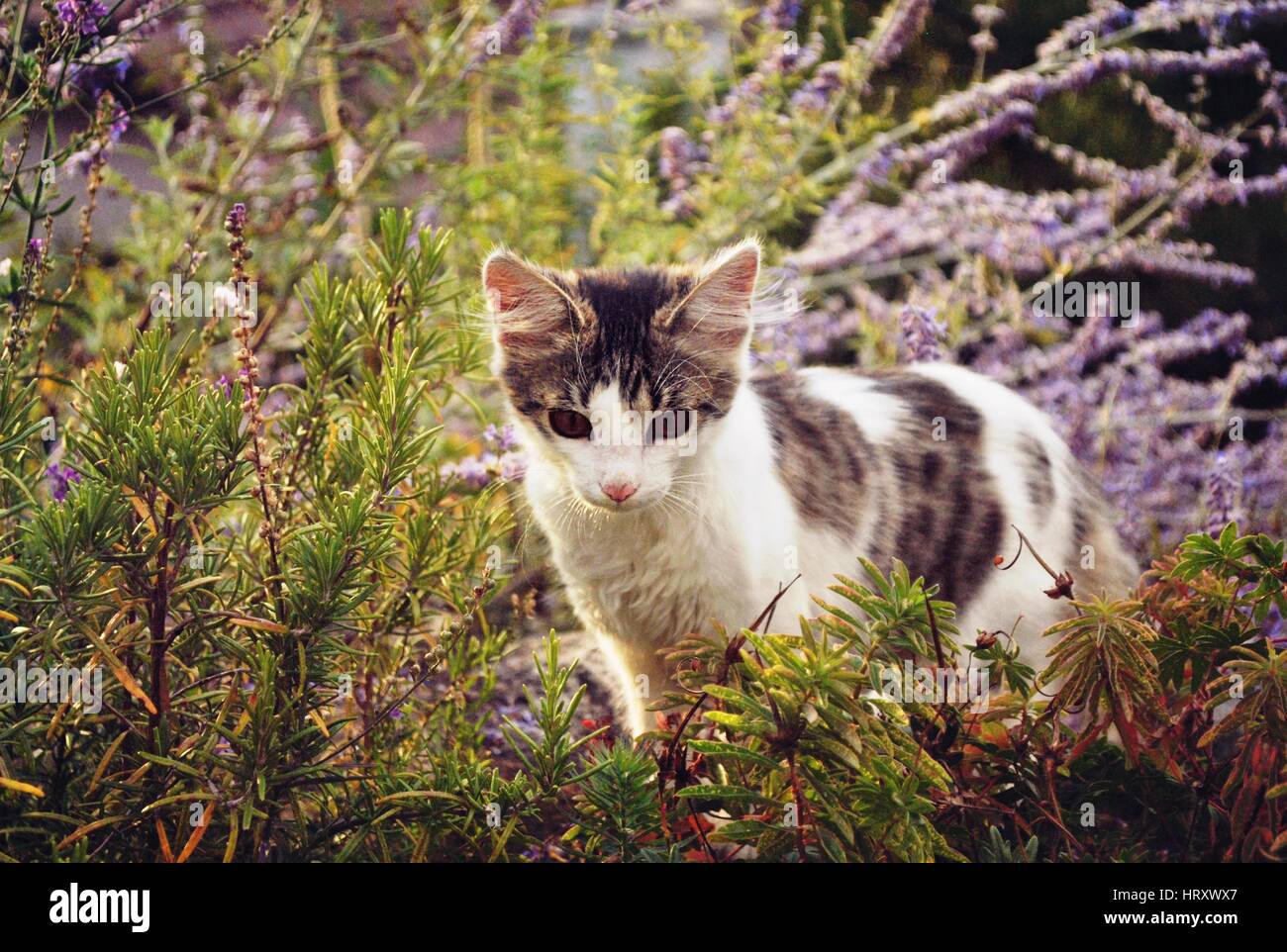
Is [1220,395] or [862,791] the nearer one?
[862,791]

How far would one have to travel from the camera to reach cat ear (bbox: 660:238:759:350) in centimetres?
179

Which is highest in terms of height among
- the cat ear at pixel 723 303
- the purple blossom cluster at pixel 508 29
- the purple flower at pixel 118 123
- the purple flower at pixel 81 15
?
the purple blossom cluster at pixel 508 29

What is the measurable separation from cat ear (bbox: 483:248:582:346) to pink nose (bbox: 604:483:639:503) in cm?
30

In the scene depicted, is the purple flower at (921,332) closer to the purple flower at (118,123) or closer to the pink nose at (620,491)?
the pink nose at (620,491)

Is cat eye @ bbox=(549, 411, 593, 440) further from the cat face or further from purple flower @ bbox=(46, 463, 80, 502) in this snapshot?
purple flower @ bbox=(46, 463, 80, 502)

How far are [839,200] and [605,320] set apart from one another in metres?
1.62

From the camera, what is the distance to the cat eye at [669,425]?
1.77 meters

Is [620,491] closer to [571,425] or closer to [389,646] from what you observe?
[571,425]

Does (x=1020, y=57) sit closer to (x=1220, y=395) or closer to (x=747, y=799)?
(x=1220, y=395)

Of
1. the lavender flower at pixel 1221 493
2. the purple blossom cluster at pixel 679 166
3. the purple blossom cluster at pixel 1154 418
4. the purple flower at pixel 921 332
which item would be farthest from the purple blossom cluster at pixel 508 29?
the lavender flower at pixel 1221 493

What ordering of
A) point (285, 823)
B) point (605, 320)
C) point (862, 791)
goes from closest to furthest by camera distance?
1. point (862, 791)
2. point (285, 823)
3. point (605, 320)
